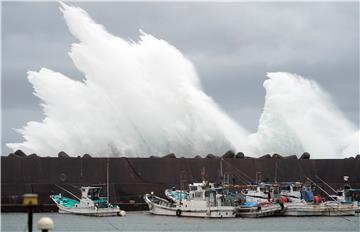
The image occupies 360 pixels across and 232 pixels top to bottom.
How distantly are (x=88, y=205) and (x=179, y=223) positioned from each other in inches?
345

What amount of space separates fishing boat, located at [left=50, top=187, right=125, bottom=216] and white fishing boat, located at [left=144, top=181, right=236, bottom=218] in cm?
341

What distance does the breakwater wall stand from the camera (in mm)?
51281

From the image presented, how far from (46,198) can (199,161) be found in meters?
11.6

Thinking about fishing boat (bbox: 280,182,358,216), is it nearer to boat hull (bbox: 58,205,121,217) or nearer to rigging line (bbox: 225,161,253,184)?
rigging line (bbox: 225,161,253,184)

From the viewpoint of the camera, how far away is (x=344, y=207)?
49.0 metres

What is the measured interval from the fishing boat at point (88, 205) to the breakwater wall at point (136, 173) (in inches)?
46.8

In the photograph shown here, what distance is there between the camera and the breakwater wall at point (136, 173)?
168 ft

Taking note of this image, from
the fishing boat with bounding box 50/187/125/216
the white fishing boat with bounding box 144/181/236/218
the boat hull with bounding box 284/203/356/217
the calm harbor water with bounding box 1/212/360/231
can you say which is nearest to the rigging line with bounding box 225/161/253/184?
the boat hull with bounding box 284/203/356/217

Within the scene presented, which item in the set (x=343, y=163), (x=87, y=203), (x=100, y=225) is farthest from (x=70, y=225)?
(x=343, y=163)

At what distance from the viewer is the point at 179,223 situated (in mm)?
42406

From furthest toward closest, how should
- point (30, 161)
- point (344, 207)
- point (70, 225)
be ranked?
1. point (30, 161)
2. point (344, 207)
3. point (70, 225)

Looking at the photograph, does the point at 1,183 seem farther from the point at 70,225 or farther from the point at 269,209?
the point at 269,209

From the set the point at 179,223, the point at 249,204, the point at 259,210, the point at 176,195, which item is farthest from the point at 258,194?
the point at 179,223

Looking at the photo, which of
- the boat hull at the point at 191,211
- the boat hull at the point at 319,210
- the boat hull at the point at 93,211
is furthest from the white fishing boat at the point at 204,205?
the boat hull at the point at 319,210
